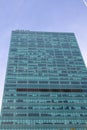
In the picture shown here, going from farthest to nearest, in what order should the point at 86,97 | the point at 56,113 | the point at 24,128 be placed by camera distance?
the point at 86,97
the point at 56,113
the point at 24,128

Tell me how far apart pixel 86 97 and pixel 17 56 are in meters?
56.9

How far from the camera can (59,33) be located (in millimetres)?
184375

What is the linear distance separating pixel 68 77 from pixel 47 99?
23748 mm

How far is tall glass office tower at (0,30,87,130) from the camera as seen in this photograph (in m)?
117

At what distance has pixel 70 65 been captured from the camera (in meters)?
152

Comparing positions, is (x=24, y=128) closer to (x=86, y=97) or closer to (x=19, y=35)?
(x=86, y=97)

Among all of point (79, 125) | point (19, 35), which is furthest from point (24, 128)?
point (19, 35)

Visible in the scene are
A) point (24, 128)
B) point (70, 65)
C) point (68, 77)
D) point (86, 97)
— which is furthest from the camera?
point (70, 65)

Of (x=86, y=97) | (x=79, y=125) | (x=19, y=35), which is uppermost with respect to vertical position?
(x=19, y=35)

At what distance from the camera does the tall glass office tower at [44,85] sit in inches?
4616

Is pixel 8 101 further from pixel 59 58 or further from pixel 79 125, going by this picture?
pixel 59 58

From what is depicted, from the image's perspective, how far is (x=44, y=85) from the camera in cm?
13538

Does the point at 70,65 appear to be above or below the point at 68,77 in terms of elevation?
above

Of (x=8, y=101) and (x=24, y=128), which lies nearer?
(x=24, y=128)
